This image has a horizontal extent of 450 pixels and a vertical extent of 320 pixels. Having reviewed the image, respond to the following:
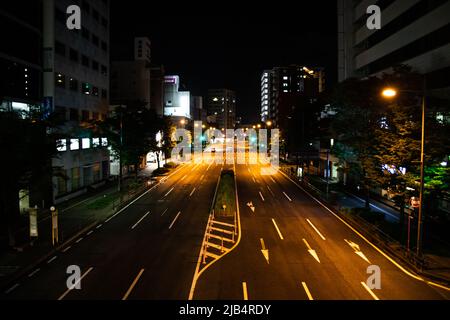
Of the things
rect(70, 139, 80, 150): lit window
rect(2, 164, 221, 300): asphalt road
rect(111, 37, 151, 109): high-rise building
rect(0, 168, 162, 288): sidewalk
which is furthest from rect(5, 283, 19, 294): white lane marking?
rect(111, 37, 151, 109): high-rise building

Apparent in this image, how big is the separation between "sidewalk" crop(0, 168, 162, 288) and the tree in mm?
1339

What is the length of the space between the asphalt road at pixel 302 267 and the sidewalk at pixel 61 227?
885cm

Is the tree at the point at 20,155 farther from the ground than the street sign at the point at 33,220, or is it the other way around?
the tree at the point at 20,155

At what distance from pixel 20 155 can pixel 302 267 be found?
15436 mm

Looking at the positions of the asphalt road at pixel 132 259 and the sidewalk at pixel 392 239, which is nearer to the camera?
the asphalt road at pixel 132 259

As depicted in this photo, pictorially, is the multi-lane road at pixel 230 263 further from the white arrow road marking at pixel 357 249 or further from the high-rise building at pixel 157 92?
the high-rise building at pixel 157 92

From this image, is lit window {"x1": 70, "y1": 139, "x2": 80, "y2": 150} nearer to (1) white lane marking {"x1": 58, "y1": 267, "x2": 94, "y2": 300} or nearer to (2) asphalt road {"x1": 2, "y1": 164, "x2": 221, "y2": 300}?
(2) asphalt road {"x1": 2, "y1": 164, "x2": 221, "y2": 300}

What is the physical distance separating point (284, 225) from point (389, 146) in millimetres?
8929

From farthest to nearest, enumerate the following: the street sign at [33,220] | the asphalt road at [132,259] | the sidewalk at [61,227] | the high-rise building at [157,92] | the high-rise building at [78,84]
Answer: the high-rise building at [157,92] → the high-rise building at [78,84] → the street sign at [33,220] → the sidewalk at [61,227] → the asphalt road at [132,259]

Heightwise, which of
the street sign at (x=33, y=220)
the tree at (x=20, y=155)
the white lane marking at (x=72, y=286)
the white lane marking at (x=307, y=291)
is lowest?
the white lane marking at (x=72, y=286)

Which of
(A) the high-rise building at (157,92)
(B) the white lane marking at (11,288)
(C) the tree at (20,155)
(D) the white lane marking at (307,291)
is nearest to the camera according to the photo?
(D) the white lane marking at (307,291)

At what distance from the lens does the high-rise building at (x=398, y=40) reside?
1187 inches

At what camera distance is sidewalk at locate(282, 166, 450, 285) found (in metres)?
17.4

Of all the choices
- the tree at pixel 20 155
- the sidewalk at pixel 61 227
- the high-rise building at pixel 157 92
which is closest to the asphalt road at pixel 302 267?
the sidewalk at pixel 61 227
